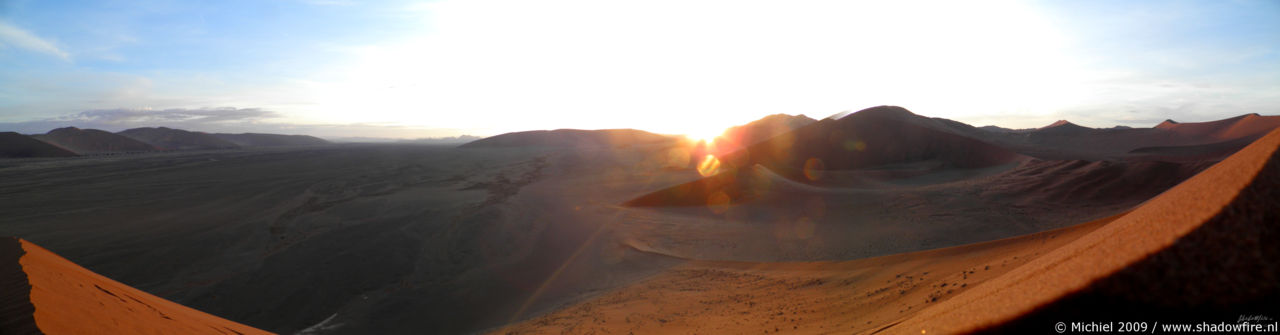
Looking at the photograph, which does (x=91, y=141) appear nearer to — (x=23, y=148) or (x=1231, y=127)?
(x=23, y=148)

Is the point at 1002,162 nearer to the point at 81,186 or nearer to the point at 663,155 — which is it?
the point at 663,155

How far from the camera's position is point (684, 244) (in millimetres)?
10492

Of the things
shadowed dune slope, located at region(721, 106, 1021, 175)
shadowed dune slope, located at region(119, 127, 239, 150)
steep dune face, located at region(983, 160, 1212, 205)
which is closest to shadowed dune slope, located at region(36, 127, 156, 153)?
shadowed dune slope, located at region(119, 127, 239, 150)

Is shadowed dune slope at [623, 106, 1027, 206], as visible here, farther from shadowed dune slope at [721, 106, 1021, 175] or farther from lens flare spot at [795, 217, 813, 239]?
lens flare spot at [795, 217, 813, 239]

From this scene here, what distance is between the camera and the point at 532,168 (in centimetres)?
2950

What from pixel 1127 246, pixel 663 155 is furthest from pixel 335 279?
pixel 663 155

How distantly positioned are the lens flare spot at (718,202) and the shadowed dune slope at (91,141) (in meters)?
79.9

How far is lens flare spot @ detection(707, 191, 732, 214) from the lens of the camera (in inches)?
577

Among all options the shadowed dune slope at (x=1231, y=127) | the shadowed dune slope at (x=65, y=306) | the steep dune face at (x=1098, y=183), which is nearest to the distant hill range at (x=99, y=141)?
the shadowed dune slope at (x=65, y=306)

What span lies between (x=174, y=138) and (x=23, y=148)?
4259 centimetres

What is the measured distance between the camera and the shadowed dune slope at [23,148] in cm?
4181

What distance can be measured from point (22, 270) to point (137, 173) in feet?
101

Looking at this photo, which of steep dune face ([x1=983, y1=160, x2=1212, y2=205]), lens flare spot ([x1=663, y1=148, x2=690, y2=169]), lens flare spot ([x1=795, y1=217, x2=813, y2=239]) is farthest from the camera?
lens flare spot ([x1=663, y1=148, x2=690, y2=169])

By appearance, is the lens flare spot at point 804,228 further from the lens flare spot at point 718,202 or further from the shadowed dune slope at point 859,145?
the shadowed dune slope at point 859,145
